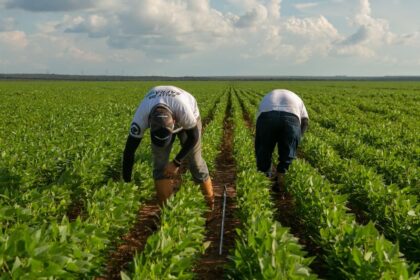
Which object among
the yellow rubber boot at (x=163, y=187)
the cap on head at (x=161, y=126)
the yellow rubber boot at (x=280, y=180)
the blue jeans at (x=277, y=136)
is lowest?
the yellow rubber boot at (x=280, y=180)

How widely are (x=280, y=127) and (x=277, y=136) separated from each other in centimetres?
23

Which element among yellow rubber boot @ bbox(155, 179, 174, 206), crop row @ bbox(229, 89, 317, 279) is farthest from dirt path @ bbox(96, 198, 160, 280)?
crop row @ bbox(229, 89, 317, 279)

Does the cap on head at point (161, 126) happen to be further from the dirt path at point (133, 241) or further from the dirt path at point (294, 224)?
the dirt path at point (294, 224)

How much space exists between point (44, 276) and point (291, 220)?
4081mm

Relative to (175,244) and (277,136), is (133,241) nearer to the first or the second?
(175,244)

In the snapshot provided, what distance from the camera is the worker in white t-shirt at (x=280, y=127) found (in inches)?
267

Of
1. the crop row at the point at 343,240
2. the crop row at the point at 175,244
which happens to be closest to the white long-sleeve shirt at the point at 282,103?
the crop row at the point at 343,240

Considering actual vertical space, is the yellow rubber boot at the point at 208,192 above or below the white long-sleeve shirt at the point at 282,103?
below

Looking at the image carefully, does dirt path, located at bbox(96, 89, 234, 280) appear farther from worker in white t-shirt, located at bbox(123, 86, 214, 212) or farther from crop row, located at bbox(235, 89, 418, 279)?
crop row, located at bbox(235, 89, 418, 279)

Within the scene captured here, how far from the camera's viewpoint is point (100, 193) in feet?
17.2

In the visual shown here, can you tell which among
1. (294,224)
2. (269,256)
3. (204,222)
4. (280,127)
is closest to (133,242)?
(204,222)

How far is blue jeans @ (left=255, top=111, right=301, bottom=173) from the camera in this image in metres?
6.78

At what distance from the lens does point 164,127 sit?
479 cm

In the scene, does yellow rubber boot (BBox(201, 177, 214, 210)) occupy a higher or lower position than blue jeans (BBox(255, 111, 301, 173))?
lower
